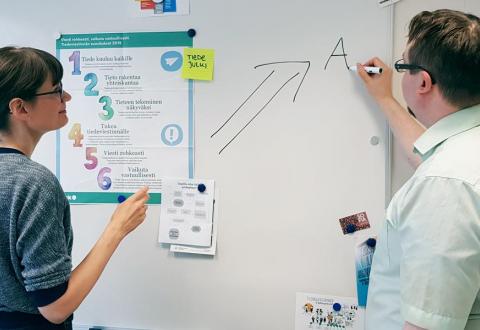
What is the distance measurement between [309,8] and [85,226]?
3.48 ft

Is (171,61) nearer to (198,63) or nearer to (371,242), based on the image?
(198,63)

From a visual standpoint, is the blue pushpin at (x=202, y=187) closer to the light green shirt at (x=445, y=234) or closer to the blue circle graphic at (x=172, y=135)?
the blue circle graphic at (x=172, y=135)

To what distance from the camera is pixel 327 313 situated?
1245 mm

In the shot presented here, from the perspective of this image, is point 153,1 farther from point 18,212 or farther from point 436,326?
point 436,326

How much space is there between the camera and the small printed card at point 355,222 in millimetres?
1219

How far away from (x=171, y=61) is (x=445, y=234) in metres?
0.98

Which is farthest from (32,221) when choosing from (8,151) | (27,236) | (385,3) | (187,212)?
(385,3)

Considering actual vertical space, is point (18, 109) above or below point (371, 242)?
above

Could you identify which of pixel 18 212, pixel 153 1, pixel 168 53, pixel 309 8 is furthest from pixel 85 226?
pixel 309 8

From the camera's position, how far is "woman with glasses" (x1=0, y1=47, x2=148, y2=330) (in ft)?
2.75

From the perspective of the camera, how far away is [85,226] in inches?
54.9

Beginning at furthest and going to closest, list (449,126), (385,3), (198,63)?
1. (198,63)
2. (385,3)
3. (449,126)

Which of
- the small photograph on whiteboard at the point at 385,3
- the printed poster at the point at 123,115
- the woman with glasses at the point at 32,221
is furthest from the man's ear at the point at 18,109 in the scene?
the small photograph on whiteboard at the point at 385,3

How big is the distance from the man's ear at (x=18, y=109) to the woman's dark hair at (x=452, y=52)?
2.95ft
